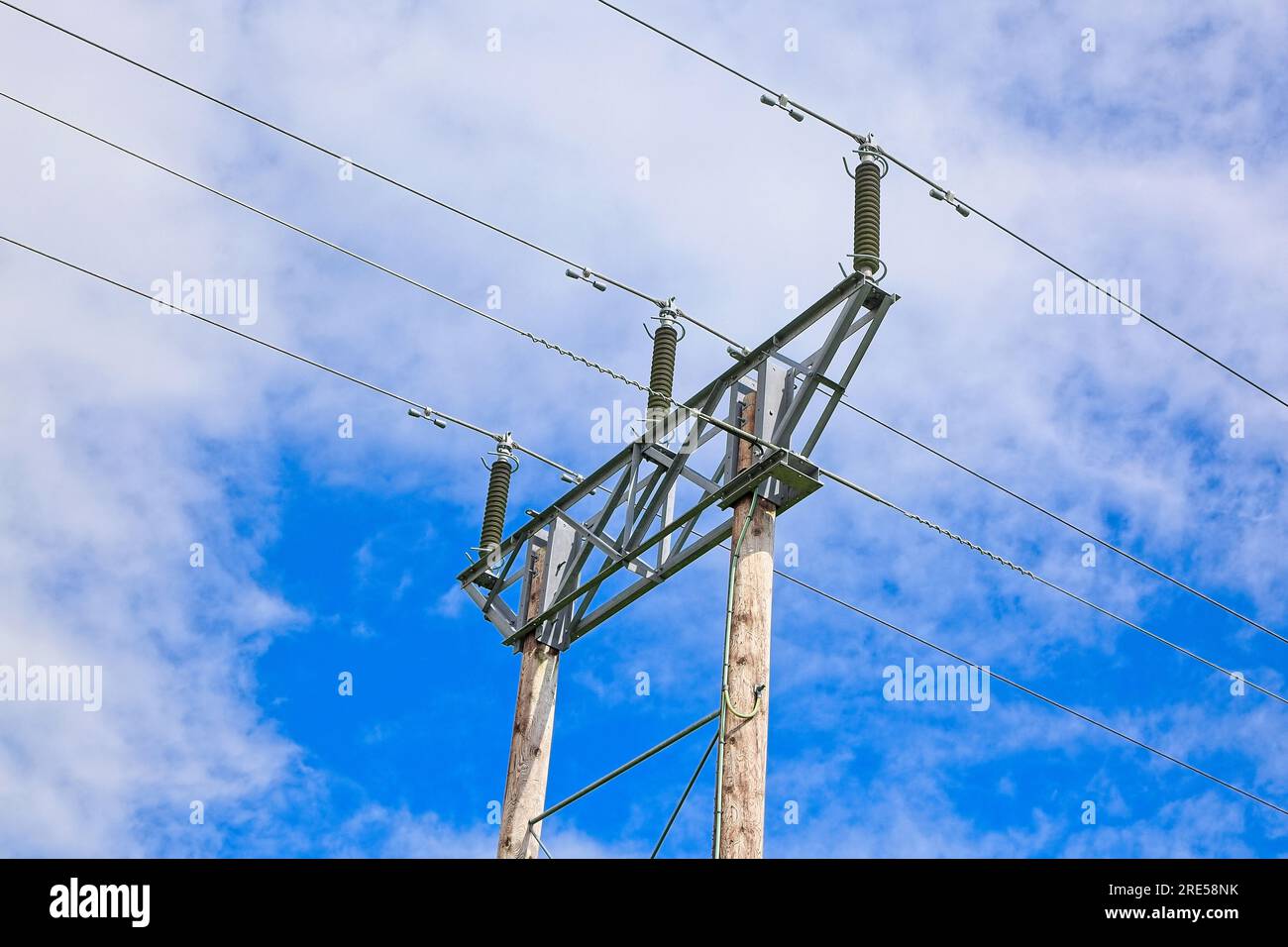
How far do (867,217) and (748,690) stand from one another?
10.4 feet

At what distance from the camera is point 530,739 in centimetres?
1164

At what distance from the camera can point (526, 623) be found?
39.9 ft

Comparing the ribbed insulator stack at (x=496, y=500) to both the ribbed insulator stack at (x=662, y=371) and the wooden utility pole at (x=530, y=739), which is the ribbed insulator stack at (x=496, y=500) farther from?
the ribbed insulator stack at (x=662, y=371)

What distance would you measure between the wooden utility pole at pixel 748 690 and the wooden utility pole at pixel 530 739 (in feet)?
8.73

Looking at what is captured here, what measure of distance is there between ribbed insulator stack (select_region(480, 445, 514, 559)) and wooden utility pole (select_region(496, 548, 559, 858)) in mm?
560

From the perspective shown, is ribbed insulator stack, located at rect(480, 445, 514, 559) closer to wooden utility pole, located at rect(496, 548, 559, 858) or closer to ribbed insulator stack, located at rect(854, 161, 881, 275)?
wooden utility pole, located at rect(496, 548, 559, 858)

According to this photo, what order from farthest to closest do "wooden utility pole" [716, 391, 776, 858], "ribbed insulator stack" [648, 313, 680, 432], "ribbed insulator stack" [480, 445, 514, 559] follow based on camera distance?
1. "ribbed insulator stack" [480, 445, 514, 559]
2. "ribbed insulator stack" [648, 313, 680, 432]
3. "wooden utility pole" [716, 391, 776, 858]

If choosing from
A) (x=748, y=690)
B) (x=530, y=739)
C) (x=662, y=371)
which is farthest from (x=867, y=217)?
(x=530, y=739)

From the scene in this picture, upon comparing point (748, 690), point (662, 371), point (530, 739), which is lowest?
point (748, 690)

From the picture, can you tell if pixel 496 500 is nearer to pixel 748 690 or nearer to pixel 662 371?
pixel 662 371

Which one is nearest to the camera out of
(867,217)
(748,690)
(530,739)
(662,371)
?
(748,690)

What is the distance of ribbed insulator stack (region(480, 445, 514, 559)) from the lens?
42.2 ft
